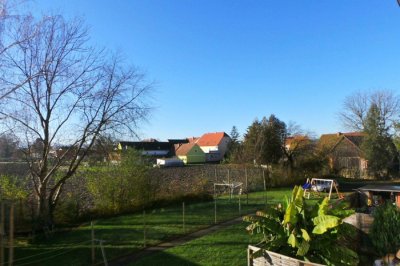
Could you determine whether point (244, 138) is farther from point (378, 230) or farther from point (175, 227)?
point (378, 230)

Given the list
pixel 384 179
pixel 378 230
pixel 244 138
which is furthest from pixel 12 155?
pixel 384 179

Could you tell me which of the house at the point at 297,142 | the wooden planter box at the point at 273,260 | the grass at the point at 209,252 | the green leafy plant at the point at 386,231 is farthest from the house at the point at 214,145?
the wooden planter box at the point at 273,260

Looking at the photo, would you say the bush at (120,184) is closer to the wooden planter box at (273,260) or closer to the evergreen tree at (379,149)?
the wooden planter box at (273,260)

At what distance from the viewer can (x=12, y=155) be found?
1530 centimetres

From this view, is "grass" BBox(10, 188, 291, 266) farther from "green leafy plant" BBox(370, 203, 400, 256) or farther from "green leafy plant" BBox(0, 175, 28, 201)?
"green leafy plant" BBox(370, 203, 400, 256)

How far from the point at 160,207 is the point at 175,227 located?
654cm

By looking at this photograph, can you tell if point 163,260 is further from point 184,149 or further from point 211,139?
point 211,139

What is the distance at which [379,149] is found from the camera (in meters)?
40.4

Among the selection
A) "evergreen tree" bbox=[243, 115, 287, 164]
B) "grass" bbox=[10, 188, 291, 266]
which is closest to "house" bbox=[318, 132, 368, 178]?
"evergreen tree" bbox=[243, 115, 287, 164]

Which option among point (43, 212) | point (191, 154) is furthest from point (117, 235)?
point (191, 154)

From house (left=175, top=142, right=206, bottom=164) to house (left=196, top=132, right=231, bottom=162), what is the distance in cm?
144

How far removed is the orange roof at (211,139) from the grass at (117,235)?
66.8 meters

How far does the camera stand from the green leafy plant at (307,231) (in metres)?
6.45

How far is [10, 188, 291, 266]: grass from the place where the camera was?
38.1ft
